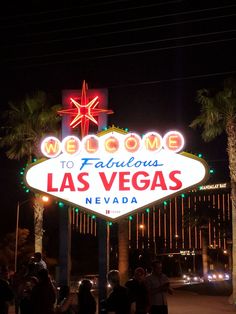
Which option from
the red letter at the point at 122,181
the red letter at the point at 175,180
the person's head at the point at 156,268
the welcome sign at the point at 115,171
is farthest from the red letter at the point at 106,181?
the person's head at the point at 156,268

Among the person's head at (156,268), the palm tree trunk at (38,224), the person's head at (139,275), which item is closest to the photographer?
the person's head at (139,275)

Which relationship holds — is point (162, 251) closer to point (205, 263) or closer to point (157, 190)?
point (205, 263)

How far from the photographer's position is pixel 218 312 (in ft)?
69.4

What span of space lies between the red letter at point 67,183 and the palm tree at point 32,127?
12.5 m

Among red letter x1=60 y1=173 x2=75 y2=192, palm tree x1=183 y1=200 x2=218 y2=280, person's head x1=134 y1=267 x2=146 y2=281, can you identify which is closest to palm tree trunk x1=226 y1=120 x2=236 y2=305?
red letter x1=60 y1=173 x2=75 y2=192

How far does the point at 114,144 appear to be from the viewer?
1566cm

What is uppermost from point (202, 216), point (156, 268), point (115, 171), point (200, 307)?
point (202, 216)

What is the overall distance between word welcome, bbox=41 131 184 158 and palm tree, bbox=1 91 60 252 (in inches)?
480

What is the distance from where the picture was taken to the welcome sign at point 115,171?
1516 cm

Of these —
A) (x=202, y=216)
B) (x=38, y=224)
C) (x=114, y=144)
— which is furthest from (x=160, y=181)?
(x=202, y=216)

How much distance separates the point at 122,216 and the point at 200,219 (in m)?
41.1

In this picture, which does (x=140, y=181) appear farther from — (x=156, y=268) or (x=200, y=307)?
(x=200, y=307)

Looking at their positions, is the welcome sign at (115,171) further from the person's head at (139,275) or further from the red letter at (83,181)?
the person's head at (139,275)

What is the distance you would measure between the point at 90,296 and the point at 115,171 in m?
6.33
